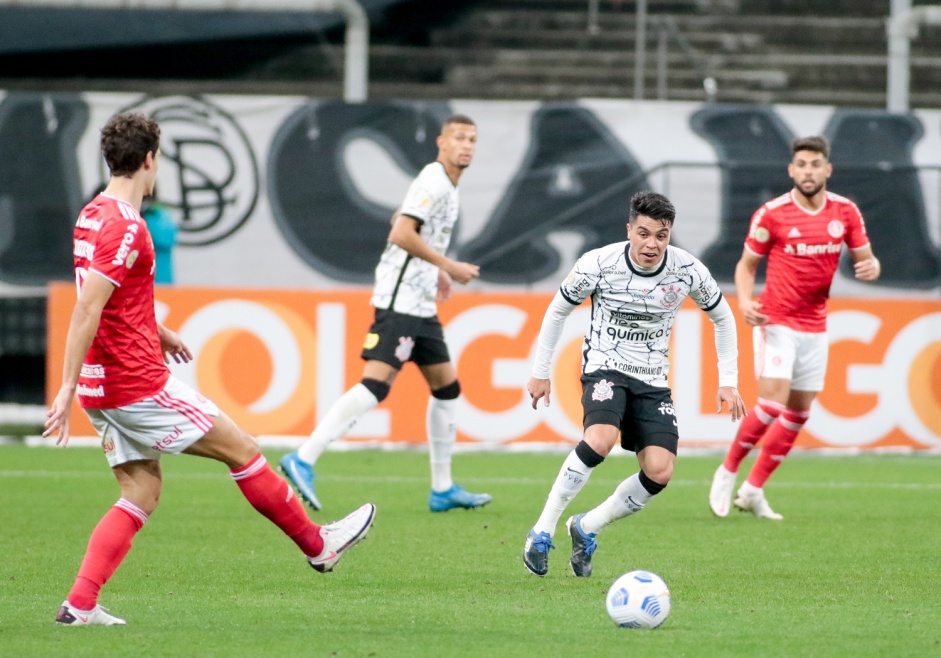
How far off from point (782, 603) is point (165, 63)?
14446mm

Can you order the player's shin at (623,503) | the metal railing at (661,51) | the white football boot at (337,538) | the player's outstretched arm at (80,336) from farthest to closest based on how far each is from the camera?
the metal railing at (661,51) < the player's shin at (623,503) < the white football boot at (337,538) < the player's outstretched arm at (80,336)

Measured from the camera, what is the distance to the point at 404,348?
9070mm

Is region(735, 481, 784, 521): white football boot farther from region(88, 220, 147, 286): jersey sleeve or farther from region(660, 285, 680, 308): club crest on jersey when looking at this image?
region(88, 220, 147, 286): jersey sleeve

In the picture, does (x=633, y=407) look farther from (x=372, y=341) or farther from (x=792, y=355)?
(x=372, y=341)

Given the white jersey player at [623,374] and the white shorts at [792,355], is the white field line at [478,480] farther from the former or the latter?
the white jersey player at [623,374]

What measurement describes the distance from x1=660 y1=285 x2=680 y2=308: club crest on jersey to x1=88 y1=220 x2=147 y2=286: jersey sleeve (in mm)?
2594

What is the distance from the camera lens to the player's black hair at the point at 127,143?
541 cm

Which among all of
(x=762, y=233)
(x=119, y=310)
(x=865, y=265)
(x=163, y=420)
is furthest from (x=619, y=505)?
(x=865, y=265)

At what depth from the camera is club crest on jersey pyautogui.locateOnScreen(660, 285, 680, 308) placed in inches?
266

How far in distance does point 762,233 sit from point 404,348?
237 cm

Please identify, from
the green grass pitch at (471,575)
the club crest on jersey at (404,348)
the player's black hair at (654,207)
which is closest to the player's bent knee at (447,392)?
the club crest on jersey at (404,348)

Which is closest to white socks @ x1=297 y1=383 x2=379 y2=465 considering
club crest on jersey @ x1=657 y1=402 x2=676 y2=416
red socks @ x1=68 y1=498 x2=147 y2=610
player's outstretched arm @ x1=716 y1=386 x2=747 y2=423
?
club crest on jersey @ x1=657 y1=402 x2=676 y2=416

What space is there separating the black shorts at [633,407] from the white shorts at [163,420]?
199cm

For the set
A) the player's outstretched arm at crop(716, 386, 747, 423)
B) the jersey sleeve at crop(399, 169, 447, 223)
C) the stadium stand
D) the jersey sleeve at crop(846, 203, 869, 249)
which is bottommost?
the player's outstretched arm at crop(716, 386, 747, 423)
